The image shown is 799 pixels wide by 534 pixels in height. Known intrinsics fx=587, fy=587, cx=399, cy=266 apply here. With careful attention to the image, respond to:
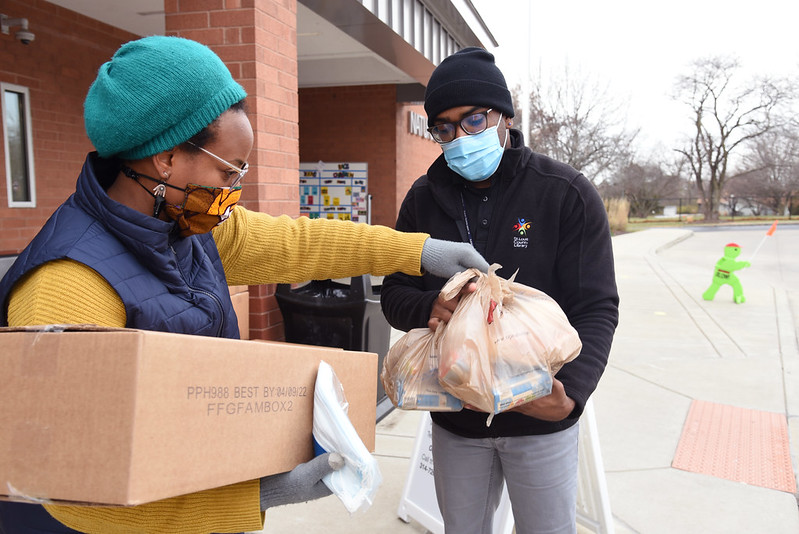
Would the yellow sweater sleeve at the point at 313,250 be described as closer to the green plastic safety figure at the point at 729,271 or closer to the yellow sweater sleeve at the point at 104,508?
the yellow sweater sleeve at the point at 104,508

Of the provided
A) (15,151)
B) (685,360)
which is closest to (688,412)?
(685,360)

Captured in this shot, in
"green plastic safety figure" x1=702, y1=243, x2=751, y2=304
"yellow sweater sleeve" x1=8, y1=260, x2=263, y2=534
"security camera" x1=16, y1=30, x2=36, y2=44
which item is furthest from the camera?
"green plastic safety figure" x1=702, y1=243, x2=751, y2=304

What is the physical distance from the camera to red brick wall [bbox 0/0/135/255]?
557 cm

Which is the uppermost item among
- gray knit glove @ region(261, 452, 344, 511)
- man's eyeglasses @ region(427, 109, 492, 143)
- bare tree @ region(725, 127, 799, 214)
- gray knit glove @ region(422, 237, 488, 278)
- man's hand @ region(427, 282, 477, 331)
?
bare tree @ region(725, 127, 799, 214)

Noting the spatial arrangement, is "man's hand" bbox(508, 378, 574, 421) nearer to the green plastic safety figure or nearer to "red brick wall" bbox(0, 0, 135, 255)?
"red brick wall" bbox(0, 0, 135, 255)

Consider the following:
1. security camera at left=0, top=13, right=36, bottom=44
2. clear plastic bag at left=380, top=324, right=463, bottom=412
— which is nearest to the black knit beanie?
clear plastic bag at left=380, top=324, right=463, bottom=412

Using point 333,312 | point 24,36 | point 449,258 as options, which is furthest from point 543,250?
point 24,36

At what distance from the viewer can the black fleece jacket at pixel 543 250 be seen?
1.75m

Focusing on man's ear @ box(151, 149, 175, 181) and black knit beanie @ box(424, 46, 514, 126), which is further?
black knit beanie @ box(424, 46, 514, 126)

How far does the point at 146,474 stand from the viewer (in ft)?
3.20

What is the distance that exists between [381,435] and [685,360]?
3.70 meters

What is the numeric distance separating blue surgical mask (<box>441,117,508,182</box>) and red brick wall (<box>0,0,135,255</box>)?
16.9 feet

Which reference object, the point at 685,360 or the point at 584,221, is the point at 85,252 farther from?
the point at 685,360

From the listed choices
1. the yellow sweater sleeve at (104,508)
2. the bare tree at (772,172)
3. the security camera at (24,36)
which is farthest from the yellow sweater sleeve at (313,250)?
the bare tree at (772,172)
